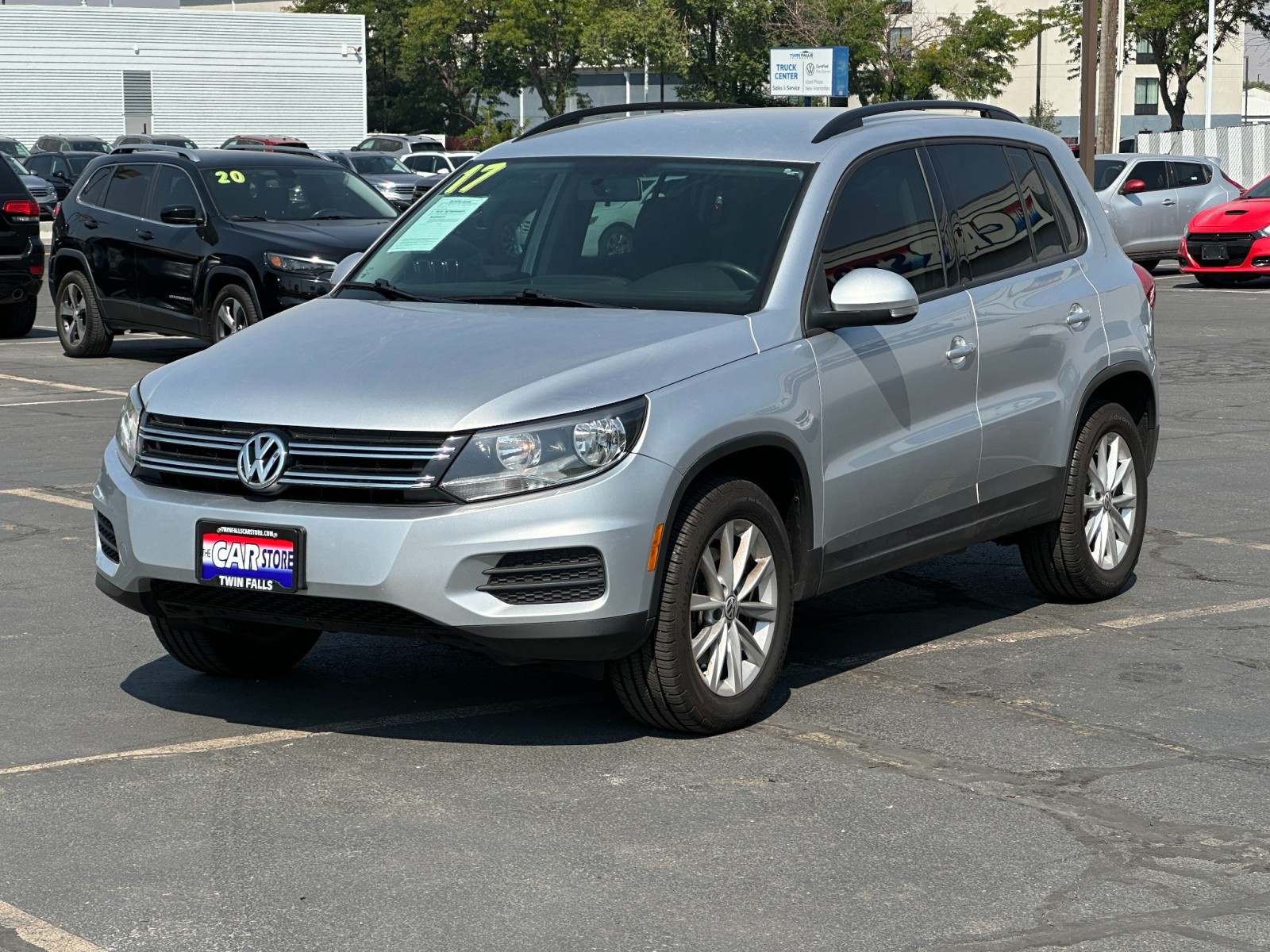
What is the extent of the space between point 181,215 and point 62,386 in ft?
5.49

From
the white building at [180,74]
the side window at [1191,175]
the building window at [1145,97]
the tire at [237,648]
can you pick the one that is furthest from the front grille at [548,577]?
the building window at [1145,97]

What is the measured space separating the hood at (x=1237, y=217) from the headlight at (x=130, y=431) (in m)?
21.4

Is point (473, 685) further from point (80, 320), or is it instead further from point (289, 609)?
point (80, 320)

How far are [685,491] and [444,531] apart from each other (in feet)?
2.32

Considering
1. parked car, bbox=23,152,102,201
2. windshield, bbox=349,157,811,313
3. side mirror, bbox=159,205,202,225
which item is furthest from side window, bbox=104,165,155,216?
parked car, bbox=23,152,102,201

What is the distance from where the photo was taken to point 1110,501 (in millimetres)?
7641

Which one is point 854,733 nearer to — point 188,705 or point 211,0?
point 188,705

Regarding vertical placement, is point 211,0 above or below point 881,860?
above

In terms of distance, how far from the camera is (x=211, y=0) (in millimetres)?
133250

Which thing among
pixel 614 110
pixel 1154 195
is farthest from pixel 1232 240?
pixel 614 110

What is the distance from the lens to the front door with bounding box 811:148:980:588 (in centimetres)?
610

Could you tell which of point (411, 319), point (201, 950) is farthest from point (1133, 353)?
point (201, 950)

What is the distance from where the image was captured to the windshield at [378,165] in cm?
4269

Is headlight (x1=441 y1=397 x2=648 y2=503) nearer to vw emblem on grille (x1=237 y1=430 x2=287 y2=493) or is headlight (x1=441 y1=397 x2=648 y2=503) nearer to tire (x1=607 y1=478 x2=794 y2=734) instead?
tire (x1=607 y1=478 x2=794 y2=734)
